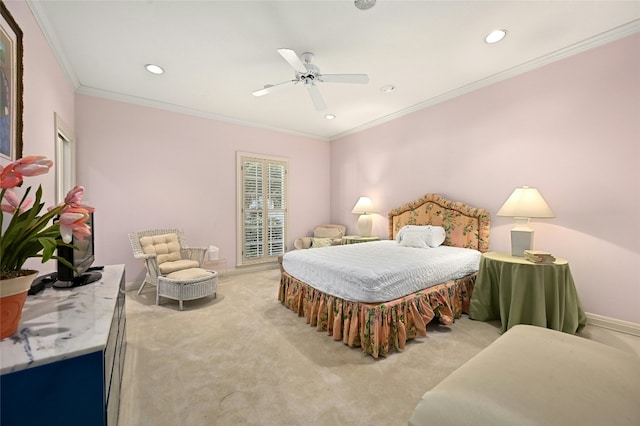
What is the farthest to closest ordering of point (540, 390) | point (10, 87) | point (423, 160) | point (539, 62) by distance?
1. point (423, 160)
2. point (539, 62)
3. point (10, 87)
4. point (540, 390)

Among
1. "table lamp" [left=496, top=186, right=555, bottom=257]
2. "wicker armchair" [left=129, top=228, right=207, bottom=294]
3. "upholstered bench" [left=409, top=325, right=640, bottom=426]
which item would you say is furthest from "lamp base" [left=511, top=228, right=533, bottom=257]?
"wicker armchair" [left=129, top=228, right=207, bottom=294]

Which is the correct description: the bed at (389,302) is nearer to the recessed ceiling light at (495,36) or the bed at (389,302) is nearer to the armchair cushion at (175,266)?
the armchair cushion at (175,266)

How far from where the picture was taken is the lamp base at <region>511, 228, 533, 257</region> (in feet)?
8.87

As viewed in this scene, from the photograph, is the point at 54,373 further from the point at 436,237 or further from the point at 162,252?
the point at 436,237

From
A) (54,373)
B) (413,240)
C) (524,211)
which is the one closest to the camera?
(54,373)

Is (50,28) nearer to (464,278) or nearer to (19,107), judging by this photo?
(19,107)

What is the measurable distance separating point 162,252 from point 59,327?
Answer: 2.95 m

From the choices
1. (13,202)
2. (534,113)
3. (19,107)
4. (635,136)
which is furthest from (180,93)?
(635,136)

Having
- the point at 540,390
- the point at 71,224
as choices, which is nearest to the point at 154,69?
the point at 71,224

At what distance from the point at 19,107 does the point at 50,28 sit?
1157 mm

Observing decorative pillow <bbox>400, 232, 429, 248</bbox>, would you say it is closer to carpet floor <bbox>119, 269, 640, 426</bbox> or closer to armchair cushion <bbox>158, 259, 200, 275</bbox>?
carpet floor <bbox>119, 269, 640, 426</bbox>

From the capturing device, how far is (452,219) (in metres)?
3.68

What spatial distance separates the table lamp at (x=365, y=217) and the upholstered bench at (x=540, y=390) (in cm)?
352

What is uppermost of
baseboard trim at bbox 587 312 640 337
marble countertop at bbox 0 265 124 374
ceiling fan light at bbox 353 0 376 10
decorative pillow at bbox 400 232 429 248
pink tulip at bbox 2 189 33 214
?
ceiling fan light at bbox 353 0 376 10
